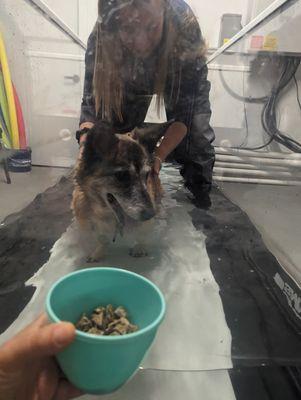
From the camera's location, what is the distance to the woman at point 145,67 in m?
1.07

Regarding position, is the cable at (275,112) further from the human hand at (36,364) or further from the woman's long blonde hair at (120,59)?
the human hand at (36,364)

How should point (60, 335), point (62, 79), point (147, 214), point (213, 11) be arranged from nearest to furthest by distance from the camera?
point (60, 335)
point (147, 214)
point (213, 11)
point (62, 79)

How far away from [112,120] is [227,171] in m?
1.24

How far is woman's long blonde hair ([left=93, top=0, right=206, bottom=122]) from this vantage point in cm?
113

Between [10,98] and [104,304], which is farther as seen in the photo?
[10,98]

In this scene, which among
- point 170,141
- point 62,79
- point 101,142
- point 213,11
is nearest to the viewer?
point 101,142

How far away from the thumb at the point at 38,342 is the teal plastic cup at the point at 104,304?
3 centimetres

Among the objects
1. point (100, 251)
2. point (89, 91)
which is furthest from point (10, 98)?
point (100, 251)

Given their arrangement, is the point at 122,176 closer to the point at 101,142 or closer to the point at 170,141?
the point at 101,142

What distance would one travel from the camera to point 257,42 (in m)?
1.77

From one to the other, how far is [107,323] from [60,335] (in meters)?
0.21

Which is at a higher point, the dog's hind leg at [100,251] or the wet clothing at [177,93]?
the wet clothing at [177,93]

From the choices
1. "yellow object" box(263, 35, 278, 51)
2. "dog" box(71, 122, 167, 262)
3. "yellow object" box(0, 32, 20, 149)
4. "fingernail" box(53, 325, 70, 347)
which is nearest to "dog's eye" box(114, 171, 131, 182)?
"dog" box(71, 122, 167, 262)

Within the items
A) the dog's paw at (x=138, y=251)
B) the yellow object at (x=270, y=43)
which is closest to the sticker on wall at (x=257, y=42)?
the yellow object at (x=270, y=43)
